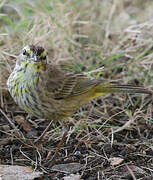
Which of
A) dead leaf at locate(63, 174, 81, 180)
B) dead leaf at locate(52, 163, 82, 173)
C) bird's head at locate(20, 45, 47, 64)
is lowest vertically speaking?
dead leaf at locate(63, 174, 81, 180)

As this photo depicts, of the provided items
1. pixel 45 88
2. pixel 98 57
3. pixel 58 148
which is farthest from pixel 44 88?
pixel 98 57

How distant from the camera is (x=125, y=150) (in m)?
4.61

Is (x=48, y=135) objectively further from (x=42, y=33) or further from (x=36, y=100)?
(x=42, y=33)

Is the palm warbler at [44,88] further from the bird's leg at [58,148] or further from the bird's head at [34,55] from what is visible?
the bird's leg at [58,148]

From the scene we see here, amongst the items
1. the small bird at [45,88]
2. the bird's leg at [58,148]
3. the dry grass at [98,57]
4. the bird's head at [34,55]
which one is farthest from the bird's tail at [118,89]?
the bird's head at [34,55]

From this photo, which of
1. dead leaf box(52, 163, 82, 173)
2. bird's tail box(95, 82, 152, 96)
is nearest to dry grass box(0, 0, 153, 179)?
dead leaf box(52, 163, 82, 173)

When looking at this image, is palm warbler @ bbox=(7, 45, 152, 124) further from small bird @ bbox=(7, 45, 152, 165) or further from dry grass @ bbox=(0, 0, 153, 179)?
dry grass @ bbox=(0, 0, 153, 179)

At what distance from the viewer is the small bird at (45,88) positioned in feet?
14.4

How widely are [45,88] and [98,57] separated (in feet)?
6.78

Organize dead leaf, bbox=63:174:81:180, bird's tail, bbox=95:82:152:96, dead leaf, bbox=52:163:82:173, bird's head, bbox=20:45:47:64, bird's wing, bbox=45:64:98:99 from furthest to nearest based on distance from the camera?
bird's tail, bbox=95:82:152:96 < bird's wing, bbox=45:64:98:99 < bird's head, bbox=20:45:47:64 < dead leaf, bbox=52:163:82:173 < dead leaf, bbox=63:174:81:180

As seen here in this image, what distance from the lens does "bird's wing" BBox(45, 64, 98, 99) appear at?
4.69 metres

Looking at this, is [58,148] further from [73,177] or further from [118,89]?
[118,89]

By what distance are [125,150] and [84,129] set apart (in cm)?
66

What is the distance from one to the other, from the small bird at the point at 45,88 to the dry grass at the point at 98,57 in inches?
13.4
